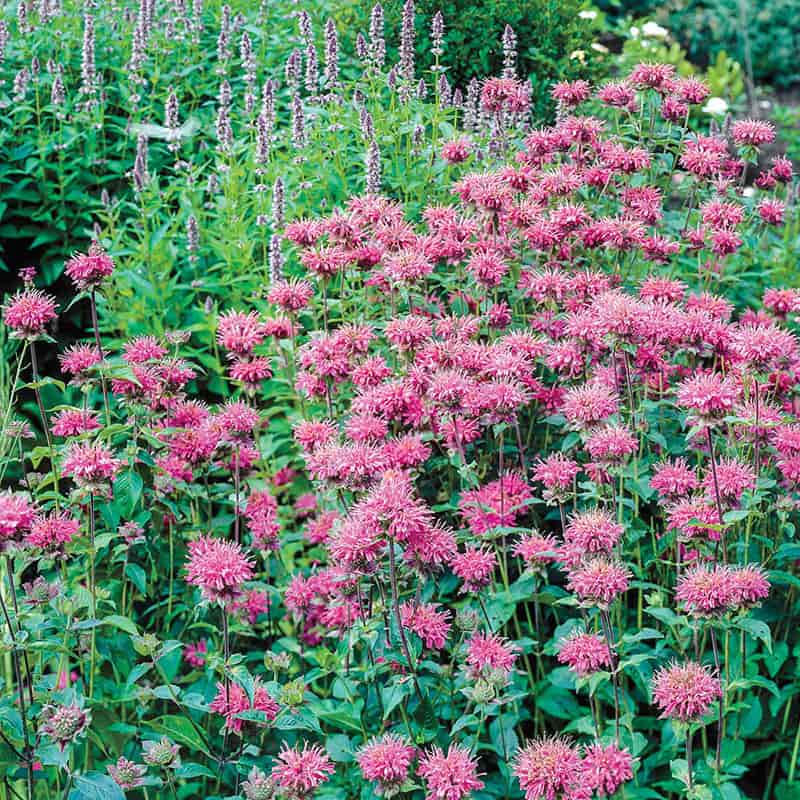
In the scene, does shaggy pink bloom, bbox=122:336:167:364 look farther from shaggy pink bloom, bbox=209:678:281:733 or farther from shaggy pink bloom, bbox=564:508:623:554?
shaggy pink bloom, bbox=564:508:623:554

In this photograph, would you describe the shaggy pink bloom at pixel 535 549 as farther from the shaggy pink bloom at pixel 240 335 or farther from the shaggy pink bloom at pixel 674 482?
the shaggy pink bloom at pixel 240 335

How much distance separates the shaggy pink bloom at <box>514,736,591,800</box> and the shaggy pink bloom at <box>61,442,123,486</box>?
1.02m

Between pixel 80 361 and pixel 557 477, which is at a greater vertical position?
pixel 80 361

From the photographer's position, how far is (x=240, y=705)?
2371mm

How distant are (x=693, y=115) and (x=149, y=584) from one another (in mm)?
5507

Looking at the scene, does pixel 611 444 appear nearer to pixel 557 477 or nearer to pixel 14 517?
pixel 557 477

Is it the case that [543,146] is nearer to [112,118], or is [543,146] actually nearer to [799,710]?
[799,710]

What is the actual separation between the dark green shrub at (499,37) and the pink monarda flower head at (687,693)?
127 inches

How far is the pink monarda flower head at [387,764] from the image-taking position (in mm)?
2104

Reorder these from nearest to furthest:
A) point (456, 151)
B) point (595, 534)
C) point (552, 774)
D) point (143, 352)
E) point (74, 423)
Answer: point (552, 774) < point (595, 534) < point (74, 423) < point (143, 352) < point (456, 151)

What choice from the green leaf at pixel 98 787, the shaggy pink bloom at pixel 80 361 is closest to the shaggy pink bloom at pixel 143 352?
the shaggy pink bloom at pixel 80 361

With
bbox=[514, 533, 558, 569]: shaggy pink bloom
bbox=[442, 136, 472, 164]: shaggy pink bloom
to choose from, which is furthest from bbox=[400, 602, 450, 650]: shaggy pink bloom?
bbox=[442, 136, 472, 164]: shaggy pink bloom

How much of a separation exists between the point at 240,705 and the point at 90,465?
60cm

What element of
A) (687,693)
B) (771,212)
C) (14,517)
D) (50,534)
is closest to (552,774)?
(687,693)
